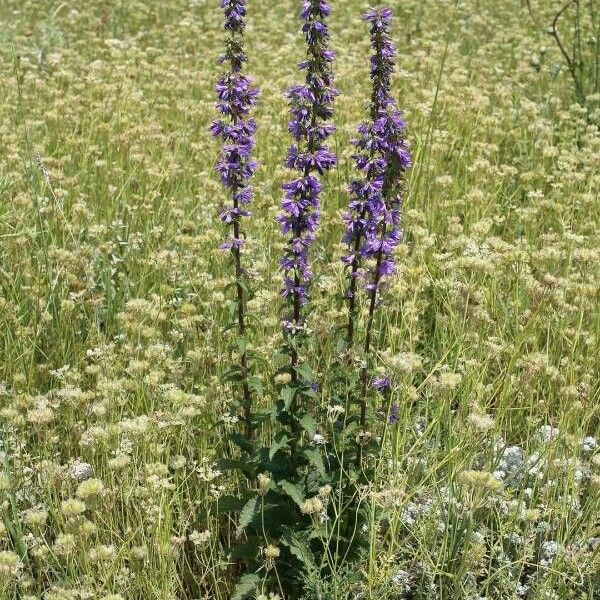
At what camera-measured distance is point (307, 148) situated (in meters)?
2.60

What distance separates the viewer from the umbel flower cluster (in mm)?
2543

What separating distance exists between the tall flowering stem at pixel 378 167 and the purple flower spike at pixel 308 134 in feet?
0.40

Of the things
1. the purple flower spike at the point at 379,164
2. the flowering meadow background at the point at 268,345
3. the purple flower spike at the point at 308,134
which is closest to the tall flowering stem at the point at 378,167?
the purple flower spike at the point at 379,164

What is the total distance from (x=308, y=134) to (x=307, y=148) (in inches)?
2.3

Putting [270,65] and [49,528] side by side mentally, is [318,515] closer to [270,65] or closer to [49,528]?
[49,528]

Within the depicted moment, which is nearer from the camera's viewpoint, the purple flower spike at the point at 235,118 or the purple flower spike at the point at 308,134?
the purple flower spike at the point at 308,134

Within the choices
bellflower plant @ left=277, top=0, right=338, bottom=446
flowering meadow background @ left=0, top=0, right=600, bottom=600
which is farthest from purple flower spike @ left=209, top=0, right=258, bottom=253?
flowering meadow background @ left=0, top=0, right=600, bottom=600

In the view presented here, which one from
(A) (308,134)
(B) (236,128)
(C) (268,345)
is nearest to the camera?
(A) (308,134)

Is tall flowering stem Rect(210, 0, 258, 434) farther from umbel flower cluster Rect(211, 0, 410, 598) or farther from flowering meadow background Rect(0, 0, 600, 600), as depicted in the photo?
flowering meadow background Rect(0, 0, 600, 600)

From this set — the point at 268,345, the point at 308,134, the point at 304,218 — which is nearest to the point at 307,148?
the point at 308,134

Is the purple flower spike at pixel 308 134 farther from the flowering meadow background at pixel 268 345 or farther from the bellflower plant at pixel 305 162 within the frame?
the flowering meadow background at pixel 268 345

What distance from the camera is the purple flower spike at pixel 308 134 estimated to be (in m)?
2.51

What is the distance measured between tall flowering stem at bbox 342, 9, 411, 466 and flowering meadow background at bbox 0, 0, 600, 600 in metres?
0.34

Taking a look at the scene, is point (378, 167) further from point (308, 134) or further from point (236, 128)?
point (236, 128)
